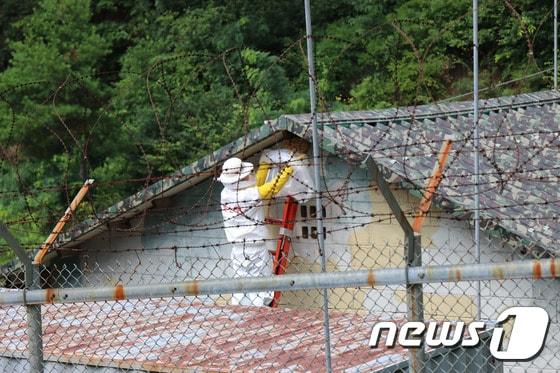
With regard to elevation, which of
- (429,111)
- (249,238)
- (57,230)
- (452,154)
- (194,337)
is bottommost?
(194,337)

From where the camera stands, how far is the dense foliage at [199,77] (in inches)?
653

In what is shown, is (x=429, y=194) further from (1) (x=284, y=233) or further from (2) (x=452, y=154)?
(1) (x=284, y=233)

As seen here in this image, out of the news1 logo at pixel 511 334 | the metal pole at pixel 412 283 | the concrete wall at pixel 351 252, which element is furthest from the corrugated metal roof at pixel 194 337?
the metal pole at pixel 412 283

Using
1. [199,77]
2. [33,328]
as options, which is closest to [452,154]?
[33,328]

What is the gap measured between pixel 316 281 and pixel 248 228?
4493 millimetres

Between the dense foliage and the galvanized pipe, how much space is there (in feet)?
34.8

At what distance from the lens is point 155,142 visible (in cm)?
1702

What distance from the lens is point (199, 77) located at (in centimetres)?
1961

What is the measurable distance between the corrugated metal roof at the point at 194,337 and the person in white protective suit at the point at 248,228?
40.3 inches

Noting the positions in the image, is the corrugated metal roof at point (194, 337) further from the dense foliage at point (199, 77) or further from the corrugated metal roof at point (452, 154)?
the dense foliage at point (199, 77)

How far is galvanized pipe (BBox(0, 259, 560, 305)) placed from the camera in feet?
13.7

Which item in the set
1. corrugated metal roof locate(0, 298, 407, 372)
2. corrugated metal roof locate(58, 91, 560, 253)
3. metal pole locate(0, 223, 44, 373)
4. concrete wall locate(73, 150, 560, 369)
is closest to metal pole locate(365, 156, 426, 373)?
corrugated metal roof locate(0, 298, 407, 372)

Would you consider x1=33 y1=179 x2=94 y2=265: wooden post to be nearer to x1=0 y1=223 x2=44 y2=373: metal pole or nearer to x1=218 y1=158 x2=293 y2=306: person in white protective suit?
x1=0 y1=223 x2=44 y2=373: metal pole

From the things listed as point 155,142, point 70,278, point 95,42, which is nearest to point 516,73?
point 155,142
